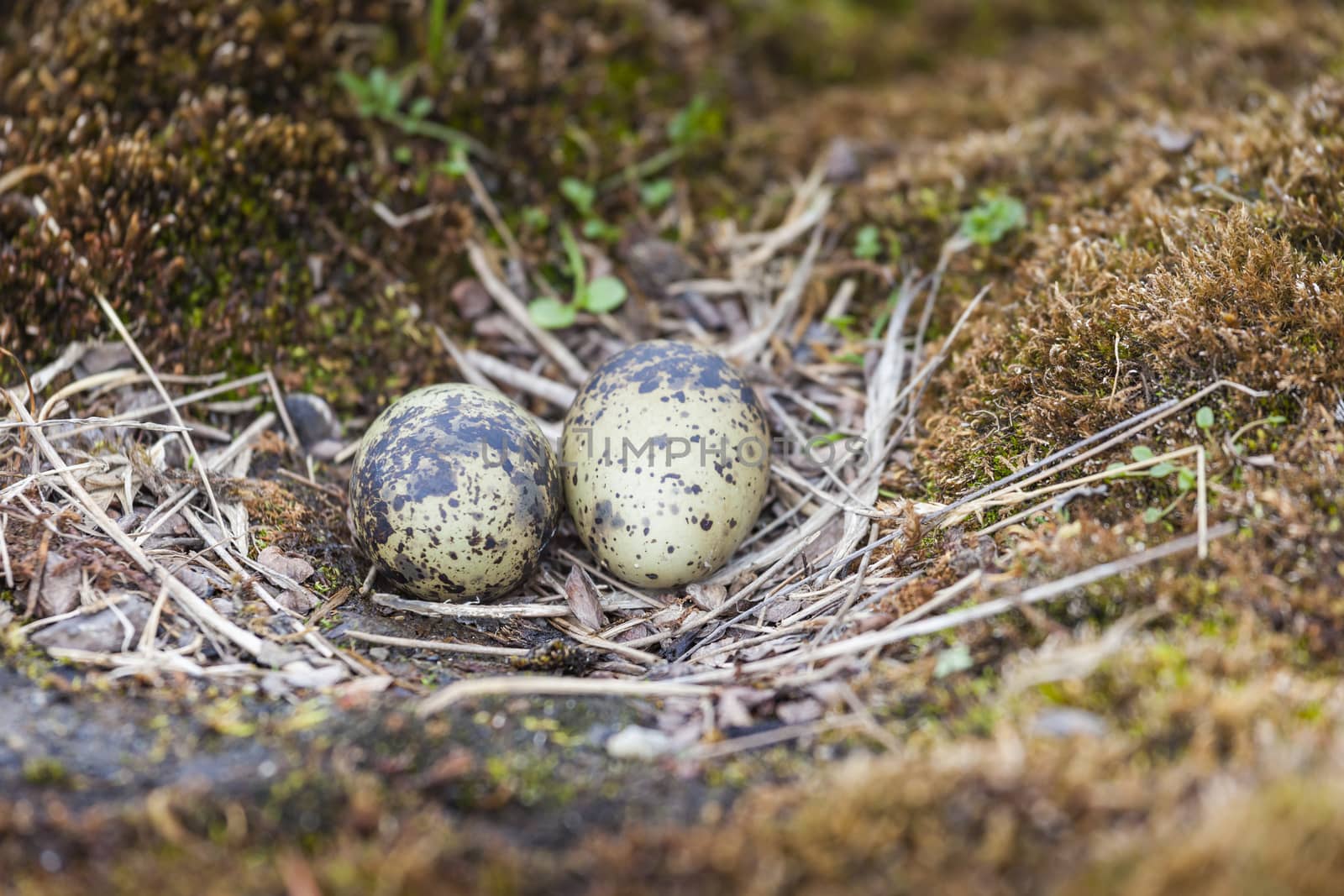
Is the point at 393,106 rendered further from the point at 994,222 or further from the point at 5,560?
the point at 994,222

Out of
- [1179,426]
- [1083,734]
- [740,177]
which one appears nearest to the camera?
[1083,734]

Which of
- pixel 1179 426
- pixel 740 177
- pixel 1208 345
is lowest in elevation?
pixel 1179 426

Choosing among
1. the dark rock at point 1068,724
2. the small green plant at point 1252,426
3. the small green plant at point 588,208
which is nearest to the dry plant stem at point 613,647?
the dark rock at point 1068,724

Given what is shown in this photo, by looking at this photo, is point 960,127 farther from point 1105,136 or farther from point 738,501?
point 738,501

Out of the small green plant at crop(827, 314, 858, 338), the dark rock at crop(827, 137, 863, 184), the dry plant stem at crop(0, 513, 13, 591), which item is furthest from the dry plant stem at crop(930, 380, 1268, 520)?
the dry plant stem at crop(0, 513, 13, 591)

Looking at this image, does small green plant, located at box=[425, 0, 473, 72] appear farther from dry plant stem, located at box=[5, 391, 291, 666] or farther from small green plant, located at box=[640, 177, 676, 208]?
dry plant stem, located at box=[5, 391, 291, 666]

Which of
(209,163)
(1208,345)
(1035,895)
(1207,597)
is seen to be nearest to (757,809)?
(1035,895)

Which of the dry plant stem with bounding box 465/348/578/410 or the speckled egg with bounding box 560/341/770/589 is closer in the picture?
the speckled egg with bounding box 560/341/770/589
